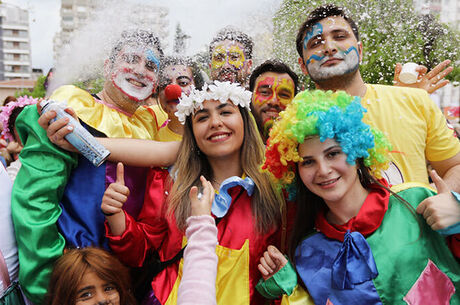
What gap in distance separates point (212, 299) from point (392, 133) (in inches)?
66.3

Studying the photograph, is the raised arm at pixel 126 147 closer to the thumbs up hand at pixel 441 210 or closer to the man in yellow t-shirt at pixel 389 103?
the man in yellow t-shirt at pixel 389 103

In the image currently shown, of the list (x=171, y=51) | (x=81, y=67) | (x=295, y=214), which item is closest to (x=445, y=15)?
(x=171, y=51)

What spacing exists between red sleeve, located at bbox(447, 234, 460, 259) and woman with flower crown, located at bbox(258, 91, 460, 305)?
22 mm

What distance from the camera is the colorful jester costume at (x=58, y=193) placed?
203 centimetres

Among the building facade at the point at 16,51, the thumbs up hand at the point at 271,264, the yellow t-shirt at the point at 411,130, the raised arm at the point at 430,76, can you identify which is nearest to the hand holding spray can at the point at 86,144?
the thumbs up hand at the point at 271,264

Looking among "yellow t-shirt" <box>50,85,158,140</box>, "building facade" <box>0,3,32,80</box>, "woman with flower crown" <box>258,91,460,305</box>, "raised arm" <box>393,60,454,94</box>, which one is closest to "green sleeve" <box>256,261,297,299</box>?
"woman with flower crown" <box>258,91,460,305</box>

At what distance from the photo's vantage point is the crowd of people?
182 centimetres

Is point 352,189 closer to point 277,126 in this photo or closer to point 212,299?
point 277,126

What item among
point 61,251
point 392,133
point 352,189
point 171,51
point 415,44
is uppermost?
point 415,44

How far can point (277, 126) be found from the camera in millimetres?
2123

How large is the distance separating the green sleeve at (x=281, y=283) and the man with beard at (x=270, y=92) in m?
1.35

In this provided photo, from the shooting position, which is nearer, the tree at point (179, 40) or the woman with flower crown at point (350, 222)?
the woman with flower crown at point (350, 222)

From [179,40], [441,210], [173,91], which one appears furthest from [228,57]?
[441,210]

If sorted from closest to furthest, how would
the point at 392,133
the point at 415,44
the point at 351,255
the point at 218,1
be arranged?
the point at 351,255 < the point at 392,133 < the point at 218,1 < the point at 415,44
